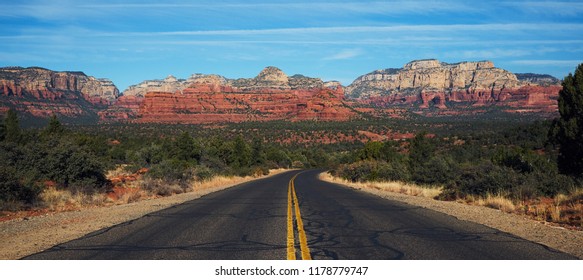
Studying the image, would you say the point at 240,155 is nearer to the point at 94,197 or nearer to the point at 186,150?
the point at 186,150

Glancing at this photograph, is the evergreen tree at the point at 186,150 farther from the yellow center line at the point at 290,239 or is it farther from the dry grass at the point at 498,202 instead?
the yellow center line at the point at 290,239

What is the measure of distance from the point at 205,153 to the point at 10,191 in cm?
3296

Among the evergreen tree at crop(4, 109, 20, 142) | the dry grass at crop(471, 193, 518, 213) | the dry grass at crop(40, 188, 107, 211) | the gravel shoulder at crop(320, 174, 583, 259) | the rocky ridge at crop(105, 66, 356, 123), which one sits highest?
the rocky ridge at crop(105, 66, 356, 123)

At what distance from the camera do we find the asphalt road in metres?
7.84

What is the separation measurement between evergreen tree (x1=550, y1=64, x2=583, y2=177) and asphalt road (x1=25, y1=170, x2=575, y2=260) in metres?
15.9

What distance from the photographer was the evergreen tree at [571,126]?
83.0 ft

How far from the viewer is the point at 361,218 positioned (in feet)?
41.5

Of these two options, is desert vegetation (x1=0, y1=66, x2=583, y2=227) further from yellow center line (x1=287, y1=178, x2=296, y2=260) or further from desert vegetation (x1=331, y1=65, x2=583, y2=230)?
yellow center line (x1=287, y1=178, x2=296, y2=260)

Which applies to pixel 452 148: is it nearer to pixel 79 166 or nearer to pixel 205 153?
pixel 205 153

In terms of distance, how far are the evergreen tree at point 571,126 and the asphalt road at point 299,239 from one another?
15.9m

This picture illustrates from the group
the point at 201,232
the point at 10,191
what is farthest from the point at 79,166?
the point at 201,232

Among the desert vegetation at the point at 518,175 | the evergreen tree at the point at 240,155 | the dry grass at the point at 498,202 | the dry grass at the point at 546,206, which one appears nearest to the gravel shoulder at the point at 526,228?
the dry grass at the point at 498,202

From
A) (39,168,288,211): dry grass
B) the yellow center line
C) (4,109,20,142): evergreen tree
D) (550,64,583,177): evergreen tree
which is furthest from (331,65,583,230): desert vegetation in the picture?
(4,109,20,142): evergreen tree

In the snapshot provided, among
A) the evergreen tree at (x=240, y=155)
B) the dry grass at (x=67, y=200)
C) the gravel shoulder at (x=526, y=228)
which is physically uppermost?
the gravel shoulder at (x=526, y=228)
